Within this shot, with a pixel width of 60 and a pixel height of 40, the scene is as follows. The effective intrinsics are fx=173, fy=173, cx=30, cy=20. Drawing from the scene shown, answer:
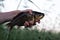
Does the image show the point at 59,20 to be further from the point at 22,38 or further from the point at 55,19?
the point at 22,38

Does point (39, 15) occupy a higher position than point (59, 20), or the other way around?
point (39, 15)

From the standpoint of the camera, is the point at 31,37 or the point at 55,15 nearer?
the point at 31,37

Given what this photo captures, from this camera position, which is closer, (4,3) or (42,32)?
(42,32)

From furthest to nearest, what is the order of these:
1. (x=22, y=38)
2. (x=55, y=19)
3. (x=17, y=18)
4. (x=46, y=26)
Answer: (x=55, y=19), (x=46, y=26), (x=22, y=38), (x=17, y=18)

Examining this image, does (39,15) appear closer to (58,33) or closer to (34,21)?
(34,21)

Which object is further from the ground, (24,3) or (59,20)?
(24,3)

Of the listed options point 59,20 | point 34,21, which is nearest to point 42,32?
point 59,20

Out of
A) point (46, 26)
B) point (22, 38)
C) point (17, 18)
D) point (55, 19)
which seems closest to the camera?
point (17, 18)

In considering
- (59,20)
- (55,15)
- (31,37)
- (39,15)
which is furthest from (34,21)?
(55,15)

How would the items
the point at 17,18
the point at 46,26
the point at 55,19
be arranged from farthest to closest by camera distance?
the point at 55,19 < the point at 46,26 < the point at 17,18
